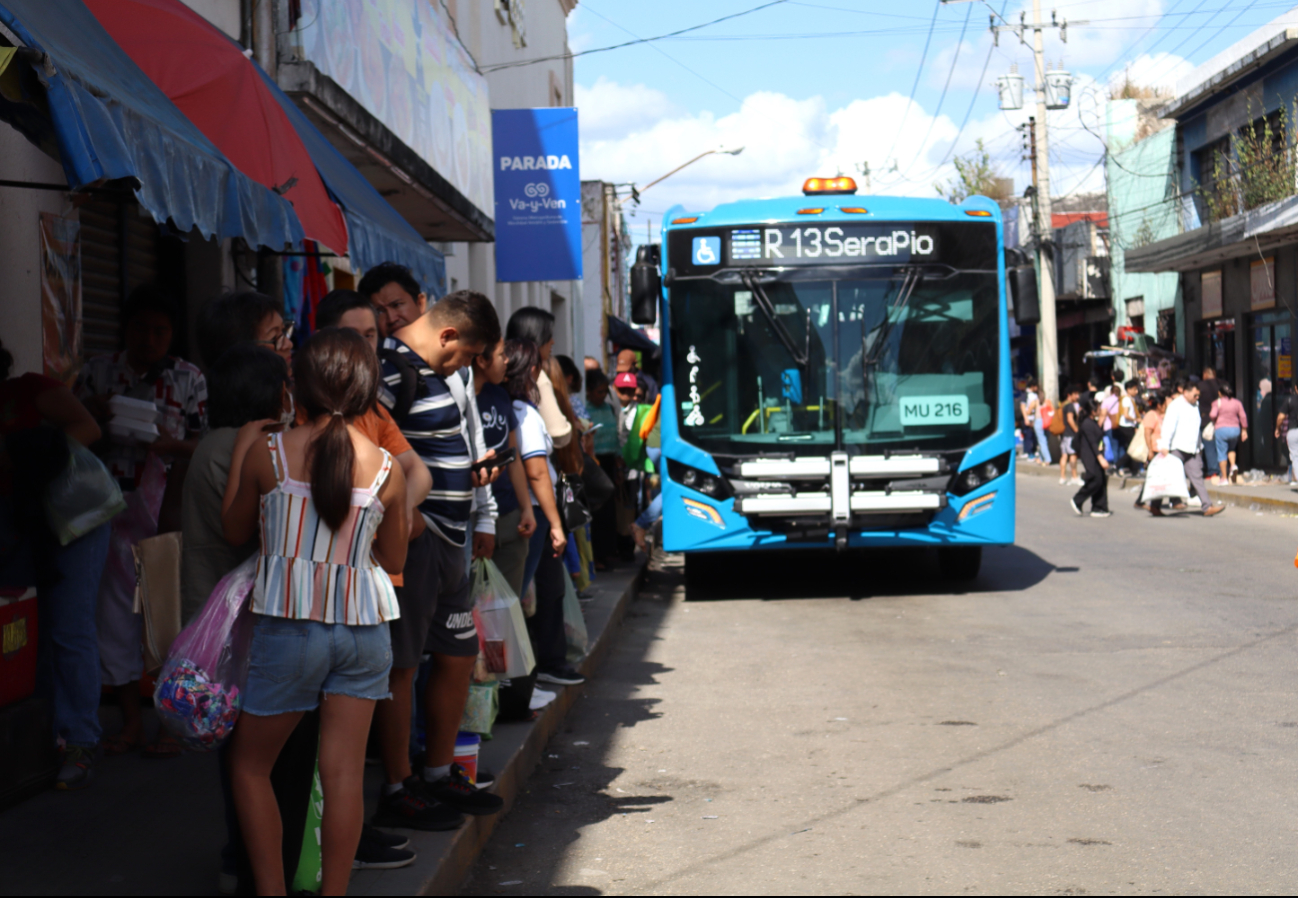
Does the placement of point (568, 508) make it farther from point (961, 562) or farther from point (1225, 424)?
point (1225, 424)

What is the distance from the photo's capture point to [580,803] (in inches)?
215

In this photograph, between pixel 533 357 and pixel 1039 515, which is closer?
pixel 533 357

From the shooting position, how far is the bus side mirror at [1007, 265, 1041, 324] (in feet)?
36.4

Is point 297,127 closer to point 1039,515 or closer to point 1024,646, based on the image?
point 1024,646

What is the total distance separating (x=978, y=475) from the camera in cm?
1095

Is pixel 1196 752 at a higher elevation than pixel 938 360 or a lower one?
lower

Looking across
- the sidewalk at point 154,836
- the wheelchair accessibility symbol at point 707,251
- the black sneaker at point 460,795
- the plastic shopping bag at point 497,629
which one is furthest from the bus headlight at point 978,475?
the black sneaker at point 460,795

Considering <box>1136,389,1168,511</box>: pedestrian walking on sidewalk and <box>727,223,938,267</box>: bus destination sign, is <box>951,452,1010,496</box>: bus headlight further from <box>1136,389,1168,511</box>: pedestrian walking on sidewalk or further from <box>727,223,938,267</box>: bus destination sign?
<box>1136,389,1168,511</box>: pedestrian walking on sidewalk

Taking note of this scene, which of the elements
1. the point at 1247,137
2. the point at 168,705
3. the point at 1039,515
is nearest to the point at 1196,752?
the point at 168,705

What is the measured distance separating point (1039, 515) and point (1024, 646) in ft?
35.0

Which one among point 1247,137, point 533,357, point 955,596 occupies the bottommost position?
point 955,596

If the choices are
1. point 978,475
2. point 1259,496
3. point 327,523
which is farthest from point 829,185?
point 1259,496

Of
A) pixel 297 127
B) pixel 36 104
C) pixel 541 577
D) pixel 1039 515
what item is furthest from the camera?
pixel 1039 515

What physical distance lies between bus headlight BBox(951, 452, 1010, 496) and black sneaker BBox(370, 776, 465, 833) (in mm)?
7115
